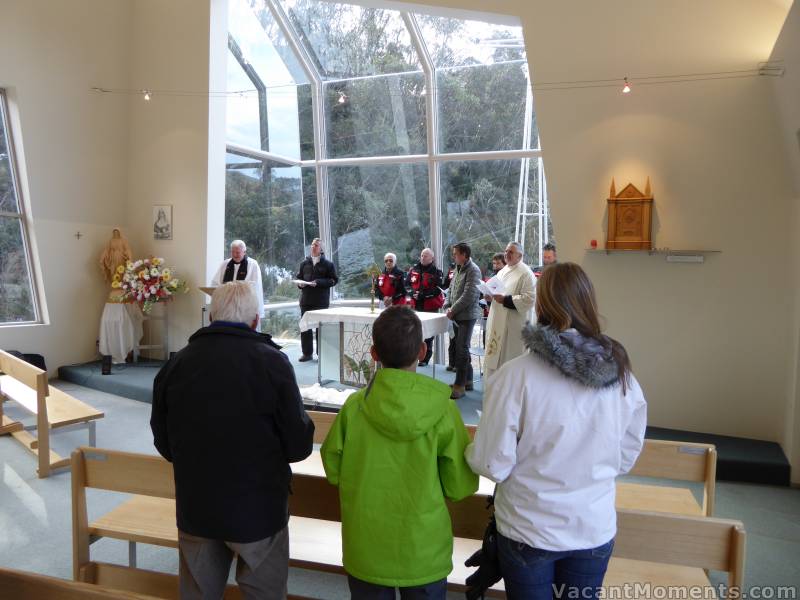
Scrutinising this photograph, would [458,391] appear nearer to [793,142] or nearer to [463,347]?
[463,347]

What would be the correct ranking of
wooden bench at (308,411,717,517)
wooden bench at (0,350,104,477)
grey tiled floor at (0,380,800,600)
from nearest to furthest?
wooden bench at (308,411,717,517) → grey tiled floor at (0,380,800,600) → wooden bench at (0,350,104,477)

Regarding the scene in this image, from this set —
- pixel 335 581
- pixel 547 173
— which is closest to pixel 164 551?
pixel 335 581

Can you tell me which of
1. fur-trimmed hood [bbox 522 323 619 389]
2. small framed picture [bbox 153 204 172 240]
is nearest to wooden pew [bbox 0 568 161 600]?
fur-trimmed hood [bbox 522 323 619 389]

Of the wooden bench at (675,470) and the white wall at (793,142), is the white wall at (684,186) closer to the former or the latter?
the white wall at (793,142)

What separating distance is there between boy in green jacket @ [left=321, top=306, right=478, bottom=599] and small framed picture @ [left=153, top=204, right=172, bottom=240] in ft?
23.4

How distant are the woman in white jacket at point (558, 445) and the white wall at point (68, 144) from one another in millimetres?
7421

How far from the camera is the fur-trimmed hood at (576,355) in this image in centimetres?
158

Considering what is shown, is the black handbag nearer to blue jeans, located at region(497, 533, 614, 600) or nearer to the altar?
blue jeans, located at region(497, 533, 614, 600)

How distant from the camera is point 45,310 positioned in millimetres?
7711

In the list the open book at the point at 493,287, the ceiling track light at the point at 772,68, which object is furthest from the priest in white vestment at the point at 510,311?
the ceiling track light at the point at 772,68

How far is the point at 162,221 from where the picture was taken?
8219 mm

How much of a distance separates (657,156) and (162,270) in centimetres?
586

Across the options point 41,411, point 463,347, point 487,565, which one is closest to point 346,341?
point 463,347

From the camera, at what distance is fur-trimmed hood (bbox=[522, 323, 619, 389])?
1581mm
